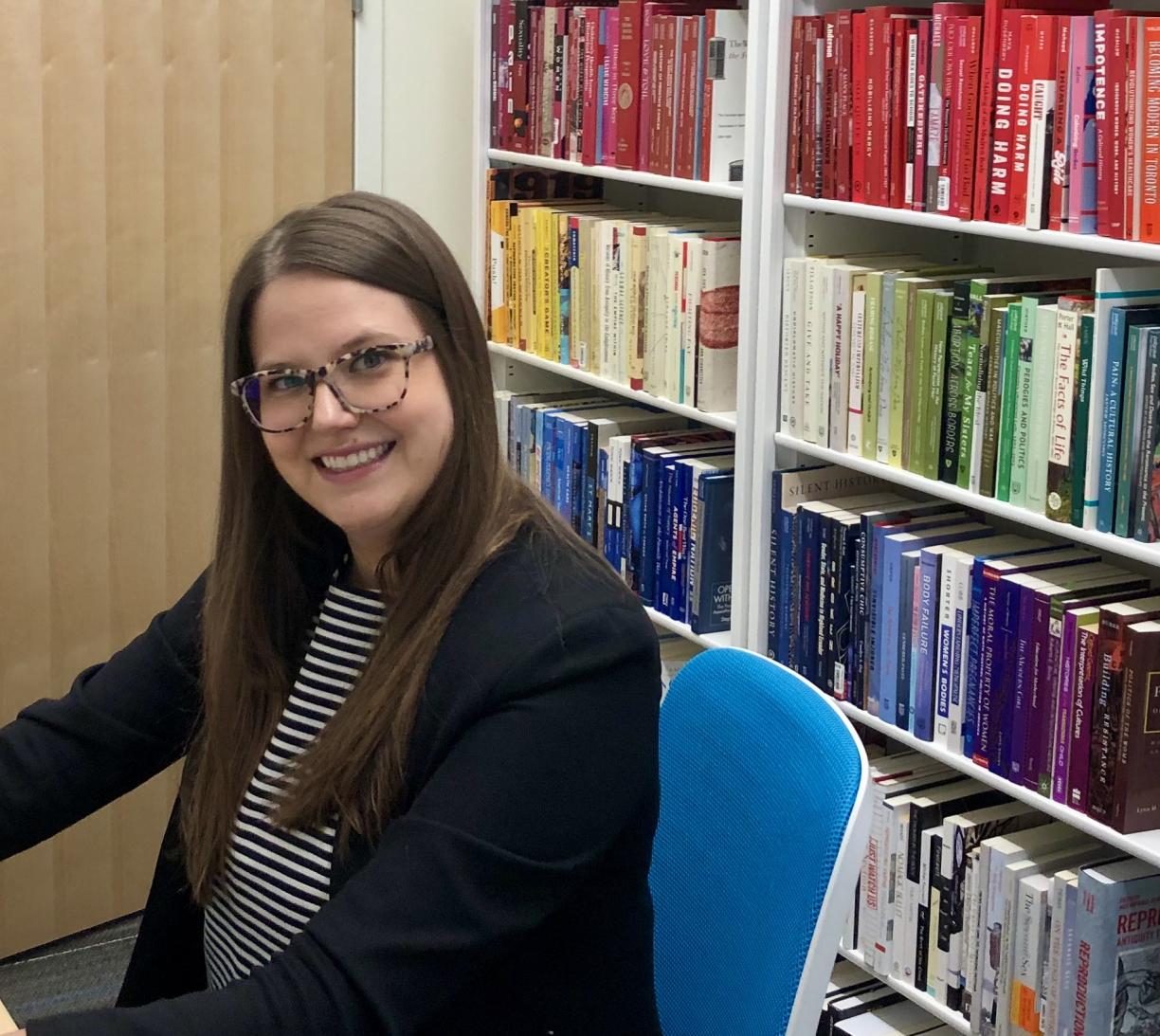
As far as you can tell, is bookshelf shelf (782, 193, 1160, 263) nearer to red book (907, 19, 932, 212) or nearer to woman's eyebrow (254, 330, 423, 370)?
red book (907, 19, 932, 212)

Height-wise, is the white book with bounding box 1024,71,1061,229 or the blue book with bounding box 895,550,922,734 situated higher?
the white book with bounding box 1024,71,1061,229

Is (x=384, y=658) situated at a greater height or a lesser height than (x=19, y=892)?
greater

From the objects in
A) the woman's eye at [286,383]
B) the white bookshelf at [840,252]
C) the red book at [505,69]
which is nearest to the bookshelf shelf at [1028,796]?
the white bookshelf at [840,252]

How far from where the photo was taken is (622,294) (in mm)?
2732

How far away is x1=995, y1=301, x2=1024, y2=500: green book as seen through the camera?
2.00m

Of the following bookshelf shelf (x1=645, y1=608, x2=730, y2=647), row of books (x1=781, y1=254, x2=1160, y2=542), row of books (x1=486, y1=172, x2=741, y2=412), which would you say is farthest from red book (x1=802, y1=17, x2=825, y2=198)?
bookshelf shelf (x1=645, y1=608, x2=730, y2=647)

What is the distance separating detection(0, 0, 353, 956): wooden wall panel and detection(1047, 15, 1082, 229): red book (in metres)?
1.60

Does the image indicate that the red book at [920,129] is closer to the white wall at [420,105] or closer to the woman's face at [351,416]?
the woman's face at [351,416]

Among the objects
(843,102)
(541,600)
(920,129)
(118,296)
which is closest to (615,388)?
(843,102)

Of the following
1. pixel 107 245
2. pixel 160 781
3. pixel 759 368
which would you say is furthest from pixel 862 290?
pixel 160 781

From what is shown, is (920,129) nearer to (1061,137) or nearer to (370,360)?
(1061,137)

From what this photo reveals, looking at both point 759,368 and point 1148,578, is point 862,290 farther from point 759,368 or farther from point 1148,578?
point 1148,578

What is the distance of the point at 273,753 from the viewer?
1411 millimetres

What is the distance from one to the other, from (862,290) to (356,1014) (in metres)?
1.38
